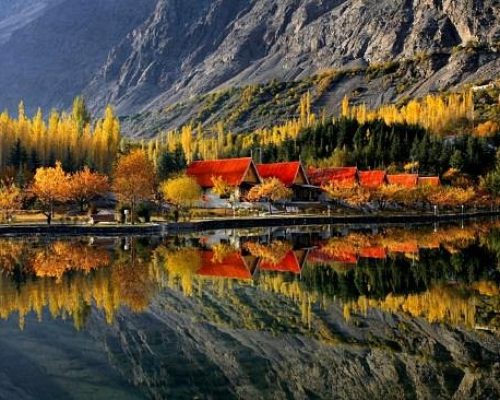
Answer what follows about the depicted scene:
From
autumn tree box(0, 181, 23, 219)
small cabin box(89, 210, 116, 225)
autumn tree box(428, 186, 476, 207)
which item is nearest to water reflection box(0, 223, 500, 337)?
small cabin box(89, 210, 116, 225)

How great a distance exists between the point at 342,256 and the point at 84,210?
1882 inches

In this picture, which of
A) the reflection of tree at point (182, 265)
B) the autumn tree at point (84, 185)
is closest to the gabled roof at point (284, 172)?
the autumn tree at point (84, 185)

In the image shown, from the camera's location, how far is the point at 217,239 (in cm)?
5178

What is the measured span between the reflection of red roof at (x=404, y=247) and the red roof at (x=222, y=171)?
4294 cm

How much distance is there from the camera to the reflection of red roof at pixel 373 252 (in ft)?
126

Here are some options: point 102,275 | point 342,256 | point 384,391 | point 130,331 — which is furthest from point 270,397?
point 342,256

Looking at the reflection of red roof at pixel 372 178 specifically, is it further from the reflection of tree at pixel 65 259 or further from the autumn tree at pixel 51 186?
the reflection of tree at pixel 65 259

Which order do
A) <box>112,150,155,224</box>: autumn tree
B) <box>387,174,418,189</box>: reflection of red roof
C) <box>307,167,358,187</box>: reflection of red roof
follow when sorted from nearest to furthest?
1. <box>112,150,155,224</box>: autumn tree
2. <box>307,167,358,187</box>: reflection of red roof
3. <box>387,174,418,189</box>: reflection of red roof

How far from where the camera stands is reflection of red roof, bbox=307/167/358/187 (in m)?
94.2

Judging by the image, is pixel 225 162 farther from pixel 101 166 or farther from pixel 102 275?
pixel 102 275

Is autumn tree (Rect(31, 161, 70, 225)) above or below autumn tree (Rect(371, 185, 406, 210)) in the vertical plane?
above

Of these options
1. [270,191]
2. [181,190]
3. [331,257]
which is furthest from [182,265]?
[270,191]

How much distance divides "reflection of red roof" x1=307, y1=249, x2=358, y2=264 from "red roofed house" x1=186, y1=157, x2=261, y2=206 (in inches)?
1901

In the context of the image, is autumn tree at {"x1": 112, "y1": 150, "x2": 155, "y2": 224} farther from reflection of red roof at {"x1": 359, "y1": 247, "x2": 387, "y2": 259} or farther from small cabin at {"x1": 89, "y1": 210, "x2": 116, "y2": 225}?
reflection of red roof at {"x1": 359, "y1": 247, "x2": 387, "y2": 259}
